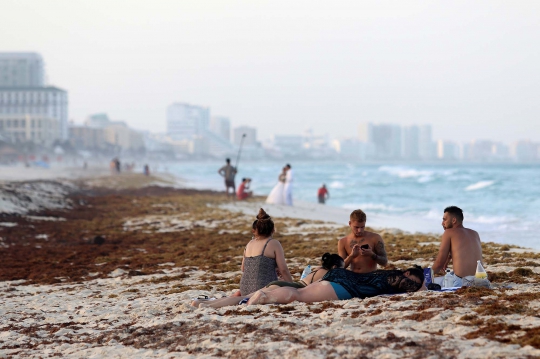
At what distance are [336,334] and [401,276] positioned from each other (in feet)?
4.94

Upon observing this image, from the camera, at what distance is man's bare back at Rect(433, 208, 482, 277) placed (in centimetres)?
604

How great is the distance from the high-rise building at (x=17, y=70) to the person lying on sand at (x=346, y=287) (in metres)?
171

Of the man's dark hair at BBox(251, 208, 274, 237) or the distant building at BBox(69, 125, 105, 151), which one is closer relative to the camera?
the man's dark hair at BBox(251, 208, 274, 237)

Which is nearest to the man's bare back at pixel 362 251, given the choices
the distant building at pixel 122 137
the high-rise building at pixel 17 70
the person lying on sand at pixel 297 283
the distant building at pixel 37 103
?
the person lying on sand at pixel 297 283

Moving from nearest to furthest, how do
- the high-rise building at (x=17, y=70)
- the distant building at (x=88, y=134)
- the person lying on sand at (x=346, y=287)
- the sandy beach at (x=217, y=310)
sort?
1. the sandy beach at (x=217, y=310)
2. the person lying on sand at (x=346, y=287)
3. the distant building at (x=88, y=134)
4. the high-rise building at (x=17, y=70)

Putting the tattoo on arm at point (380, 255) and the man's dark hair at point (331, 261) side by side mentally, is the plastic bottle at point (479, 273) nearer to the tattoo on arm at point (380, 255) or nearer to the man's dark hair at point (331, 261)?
the tattoo on arm at point (380, 255)

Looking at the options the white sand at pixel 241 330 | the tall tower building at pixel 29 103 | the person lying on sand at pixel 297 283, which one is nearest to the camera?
the white sand at pixel 241 330

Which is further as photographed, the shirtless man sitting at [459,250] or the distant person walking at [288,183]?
the distant person walking at [288,183]

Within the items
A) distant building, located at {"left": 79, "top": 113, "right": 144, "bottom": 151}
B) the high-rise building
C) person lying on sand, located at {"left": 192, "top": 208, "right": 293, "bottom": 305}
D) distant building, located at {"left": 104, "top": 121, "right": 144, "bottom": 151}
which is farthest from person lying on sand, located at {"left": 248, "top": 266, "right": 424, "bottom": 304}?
the high-rise building

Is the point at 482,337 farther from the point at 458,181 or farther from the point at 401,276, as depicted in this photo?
the point at 458,181

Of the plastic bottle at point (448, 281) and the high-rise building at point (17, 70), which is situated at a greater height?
the high-rise building at point (17, 70)

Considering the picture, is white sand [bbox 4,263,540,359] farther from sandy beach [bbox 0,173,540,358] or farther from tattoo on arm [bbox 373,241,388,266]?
tattoo on arm [bbox 373,241,388,266]

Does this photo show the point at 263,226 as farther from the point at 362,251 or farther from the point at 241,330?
the point at 241,330

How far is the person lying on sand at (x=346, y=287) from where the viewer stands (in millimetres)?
5680
